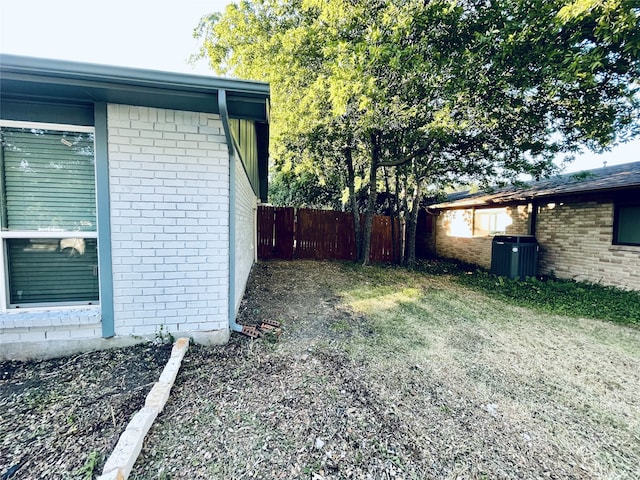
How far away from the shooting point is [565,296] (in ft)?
19.8

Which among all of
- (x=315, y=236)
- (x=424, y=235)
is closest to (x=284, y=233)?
(x=315, y=236)

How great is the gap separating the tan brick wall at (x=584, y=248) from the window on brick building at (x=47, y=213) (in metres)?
9.73

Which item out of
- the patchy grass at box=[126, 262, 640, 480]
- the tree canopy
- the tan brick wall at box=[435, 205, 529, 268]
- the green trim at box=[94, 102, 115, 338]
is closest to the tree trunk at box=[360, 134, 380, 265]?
the tree canopy

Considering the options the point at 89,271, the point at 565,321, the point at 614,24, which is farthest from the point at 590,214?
the point at 89,271

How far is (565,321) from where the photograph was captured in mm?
4668

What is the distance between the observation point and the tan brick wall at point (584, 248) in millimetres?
6098

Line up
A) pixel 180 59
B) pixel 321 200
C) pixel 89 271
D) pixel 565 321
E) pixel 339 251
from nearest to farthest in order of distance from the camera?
pixel 89 271 < pixel 565 321 < pixel 180 59 < pixel 339 251 < pixel 321 200

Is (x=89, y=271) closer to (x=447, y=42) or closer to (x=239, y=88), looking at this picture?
(x=239, y=88)

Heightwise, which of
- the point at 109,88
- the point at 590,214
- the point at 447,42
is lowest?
the point at 590,214

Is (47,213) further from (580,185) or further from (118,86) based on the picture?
(580,185)

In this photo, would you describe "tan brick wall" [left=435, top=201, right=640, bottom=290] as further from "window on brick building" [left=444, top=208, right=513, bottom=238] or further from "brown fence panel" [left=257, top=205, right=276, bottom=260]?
"brown fence panel" [left=257, top=205, right=276, bottom=260]

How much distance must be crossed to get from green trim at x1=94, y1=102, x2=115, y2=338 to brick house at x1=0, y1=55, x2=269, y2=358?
1 cm

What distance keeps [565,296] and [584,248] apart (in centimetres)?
180

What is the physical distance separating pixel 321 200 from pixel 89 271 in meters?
13.2
